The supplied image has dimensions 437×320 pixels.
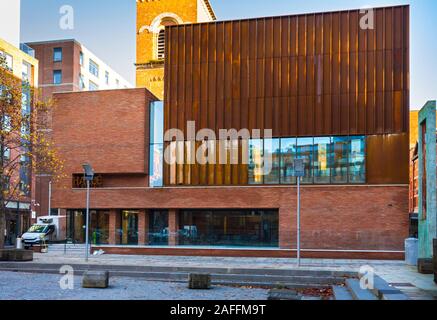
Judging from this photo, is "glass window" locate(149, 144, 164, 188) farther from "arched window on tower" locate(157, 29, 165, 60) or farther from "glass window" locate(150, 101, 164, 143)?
"arched window on tower" locate(157, 29, 165, 60)

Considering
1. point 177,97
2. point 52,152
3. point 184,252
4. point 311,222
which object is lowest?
point 184,252

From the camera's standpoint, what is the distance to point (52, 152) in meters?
28.1

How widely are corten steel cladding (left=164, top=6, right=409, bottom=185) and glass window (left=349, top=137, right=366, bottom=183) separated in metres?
0.49

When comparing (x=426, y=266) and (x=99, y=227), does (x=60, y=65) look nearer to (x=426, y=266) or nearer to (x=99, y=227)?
(x=99, y=227)

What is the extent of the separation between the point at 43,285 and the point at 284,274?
8.88 metres

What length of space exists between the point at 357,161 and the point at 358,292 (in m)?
19.2

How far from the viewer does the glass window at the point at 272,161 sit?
3406 cm

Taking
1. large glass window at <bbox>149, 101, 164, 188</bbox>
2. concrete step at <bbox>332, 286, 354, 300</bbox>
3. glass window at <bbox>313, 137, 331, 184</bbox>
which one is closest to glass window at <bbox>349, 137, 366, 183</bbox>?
glass window at <bbox>313, 137, 331, 184</bbox>

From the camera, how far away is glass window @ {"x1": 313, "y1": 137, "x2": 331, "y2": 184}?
3325cm

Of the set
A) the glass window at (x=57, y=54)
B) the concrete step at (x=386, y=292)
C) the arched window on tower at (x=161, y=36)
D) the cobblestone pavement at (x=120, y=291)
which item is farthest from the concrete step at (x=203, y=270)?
the glass window at (x=57, y=54)

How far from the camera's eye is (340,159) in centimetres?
3316

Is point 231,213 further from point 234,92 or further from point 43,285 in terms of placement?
point 43,285

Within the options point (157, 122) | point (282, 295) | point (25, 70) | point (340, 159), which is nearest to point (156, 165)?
point (157, 122)
